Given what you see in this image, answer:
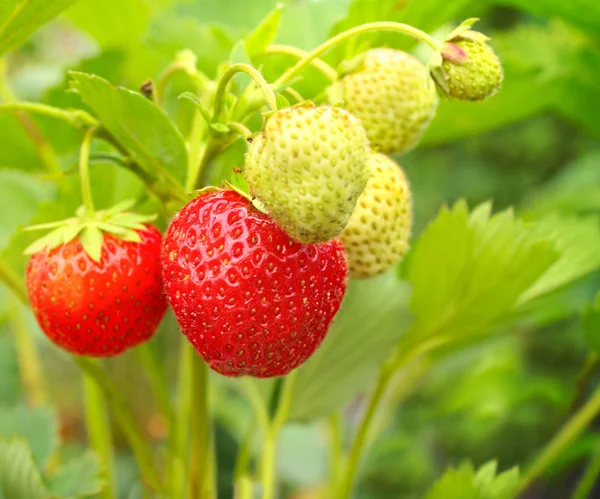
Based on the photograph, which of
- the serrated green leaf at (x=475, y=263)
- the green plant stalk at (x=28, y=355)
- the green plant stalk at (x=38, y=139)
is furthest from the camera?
the green plant stalk at (x=28, y=355)

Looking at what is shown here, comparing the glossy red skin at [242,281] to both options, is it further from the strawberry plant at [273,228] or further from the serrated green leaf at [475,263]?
the serrated green leaf at [475,263]

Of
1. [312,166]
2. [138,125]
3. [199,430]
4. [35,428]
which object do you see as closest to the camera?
[312,166]

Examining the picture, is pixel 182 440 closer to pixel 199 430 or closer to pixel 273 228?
pixel 199 430

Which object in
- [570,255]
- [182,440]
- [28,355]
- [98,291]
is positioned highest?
[98,291]

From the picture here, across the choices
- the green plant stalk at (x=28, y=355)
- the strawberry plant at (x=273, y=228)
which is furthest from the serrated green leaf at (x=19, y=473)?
the green plant stalk at (x=28, y=355)

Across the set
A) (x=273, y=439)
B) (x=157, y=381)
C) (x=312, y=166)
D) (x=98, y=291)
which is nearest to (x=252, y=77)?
(x=312, y=166)

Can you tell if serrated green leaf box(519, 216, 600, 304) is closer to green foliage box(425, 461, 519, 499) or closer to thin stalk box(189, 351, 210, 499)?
green foliage box(425, 461, 519, 499)
